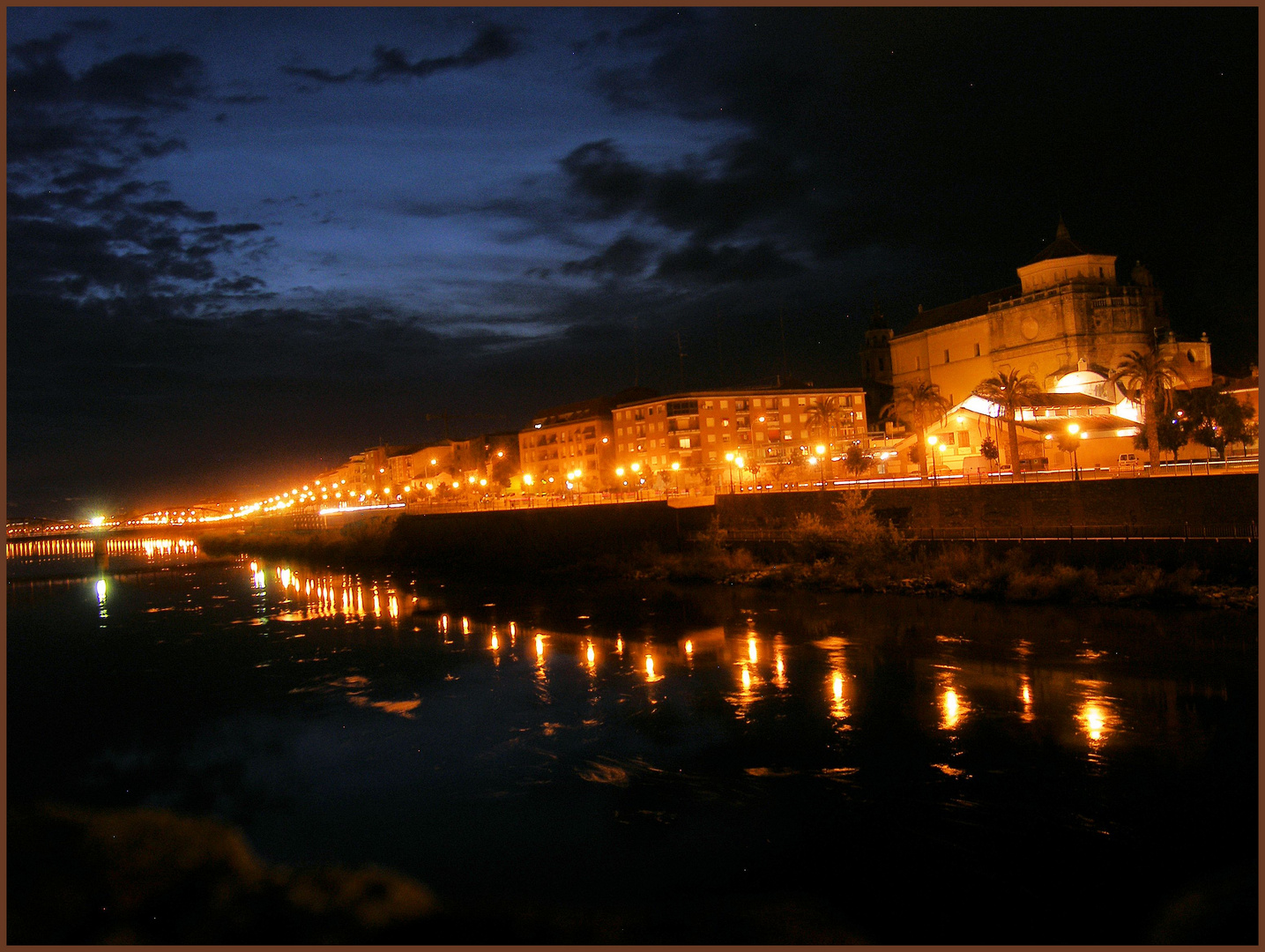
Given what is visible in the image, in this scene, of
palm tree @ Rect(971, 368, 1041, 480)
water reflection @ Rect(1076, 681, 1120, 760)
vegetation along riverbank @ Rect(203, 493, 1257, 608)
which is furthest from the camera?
palm tree @ Rect(971, 368, 1041, 480)

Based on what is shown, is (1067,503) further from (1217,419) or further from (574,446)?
(574,446)

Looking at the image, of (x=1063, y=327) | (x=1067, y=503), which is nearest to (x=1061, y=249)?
(x=1063, y=327)

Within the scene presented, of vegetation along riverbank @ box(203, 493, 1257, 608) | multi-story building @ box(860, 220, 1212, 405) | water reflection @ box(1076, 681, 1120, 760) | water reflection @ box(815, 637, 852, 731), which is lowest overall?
water reflection @ box(1076, 681, 1120, 760)

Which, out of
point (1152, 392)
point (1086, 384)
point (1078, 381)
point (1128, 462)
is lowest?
point (1128, 462)

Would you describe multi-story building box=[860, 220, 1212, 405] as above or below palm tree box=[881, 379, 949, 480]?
above

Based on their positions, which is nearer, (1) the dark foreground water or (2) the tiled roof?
(1) the dark foreground water

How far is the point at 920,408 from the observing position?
6222cm

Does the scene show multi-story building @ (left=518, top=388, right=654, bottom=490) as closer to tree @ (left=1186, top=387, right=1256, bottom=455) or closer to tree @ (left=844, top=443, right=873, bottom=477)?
tree @ (left=844, top=443, right=873, bottom=477)

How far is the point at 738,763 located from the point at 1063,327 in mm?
63297

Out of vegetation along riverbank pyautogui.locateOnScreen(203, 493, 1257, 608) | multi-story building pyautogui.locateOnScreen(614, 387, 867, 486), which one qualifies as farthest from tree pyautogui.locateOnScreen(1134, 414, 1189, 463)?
multi-story building pyautogui.locateOnScreen(614, 387, 867, 486)

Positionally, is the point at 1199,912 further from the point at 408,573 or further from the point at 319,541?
the point at 319,541

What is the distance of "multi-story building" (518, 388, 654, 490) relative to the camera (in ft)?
325

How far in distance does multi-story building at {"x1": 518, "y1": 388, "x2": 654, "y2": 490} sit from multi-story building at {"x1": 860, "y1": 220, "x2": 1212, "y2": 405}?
1506 inches

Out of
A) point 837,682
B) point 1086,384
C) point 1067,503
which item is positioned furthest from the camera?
point 1086,384
